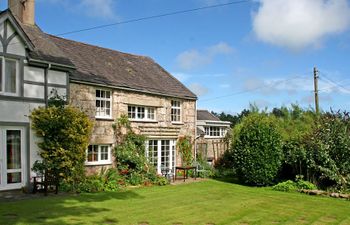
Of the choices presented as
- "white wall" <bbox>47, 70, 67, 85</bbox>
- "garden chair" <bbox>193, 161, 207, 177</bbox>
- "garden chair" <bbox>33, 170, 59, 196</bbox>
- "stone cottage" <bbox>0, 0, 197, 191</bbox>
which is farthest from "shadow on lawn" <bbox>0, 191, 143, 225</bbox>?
"garden chair" <bbox>193, 161, 207, 177</bbox>

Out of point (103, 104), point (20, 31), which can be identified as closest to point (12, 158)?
point (20, 31)

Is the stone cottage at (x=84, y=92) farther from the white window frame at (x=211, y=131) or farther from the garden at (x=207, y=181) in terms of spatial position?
the white window frame at (x=211, y=131)

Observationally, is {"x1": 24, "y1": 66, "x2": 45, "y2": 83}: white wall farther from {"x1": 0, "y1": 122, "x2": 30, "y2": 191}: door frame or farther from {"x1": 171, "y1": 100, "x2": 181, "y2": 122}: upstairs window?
{"x1": 171, "y1": 100, "x2": 181, "y2": 122}: upstairs window

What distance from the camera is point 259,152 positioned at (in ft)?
59.9

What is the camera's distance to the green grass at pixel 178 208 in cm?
1022

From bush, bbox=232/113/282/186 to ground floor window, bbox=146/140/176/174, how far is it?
4633mm

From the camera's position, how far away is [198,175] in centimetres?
2230

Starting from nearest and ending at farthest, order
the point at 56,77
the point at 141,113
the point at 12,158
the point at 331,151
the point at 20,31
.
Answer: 1. the point at 12,158
2. the point at 20,31
3. the point at 56,77
4. the point at 331,151
5. the point at 141,113

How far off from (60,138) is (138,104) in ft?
20.1

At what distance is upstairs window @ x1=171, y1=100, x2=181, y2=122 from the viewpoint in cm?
2302

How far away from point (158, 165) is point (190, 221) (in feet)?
36.9

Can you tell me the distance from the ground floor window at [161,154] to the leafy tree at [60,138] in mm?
5760

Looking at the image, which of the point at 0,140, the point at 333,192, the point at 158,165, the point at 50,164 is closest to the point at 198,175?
the point at 158,165

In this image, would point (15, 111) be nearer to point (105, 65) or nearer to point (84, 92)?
point (84, 92)
